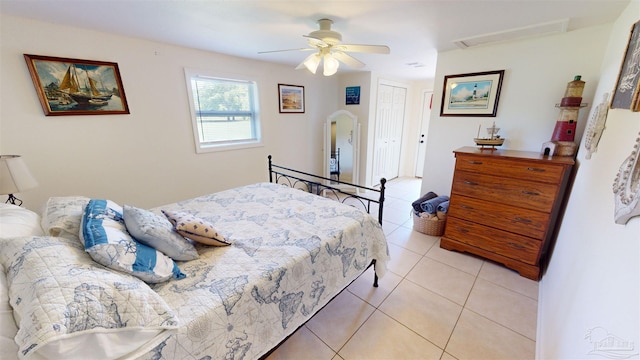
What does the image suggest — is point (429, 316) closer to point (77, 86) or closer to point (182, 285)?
point (182, 285)

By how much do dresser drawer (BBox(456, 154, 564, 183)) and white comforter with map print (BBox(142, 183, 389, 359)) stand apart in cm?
118

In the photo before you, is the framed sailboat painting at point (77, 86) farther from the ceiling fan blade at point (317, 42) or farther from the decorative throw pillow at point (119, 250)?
the ceiling fan blade at point (317, 42)

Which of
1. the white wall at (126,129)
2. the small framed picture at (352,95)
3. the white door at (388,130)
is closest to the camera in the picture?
the white wall at (126,129)

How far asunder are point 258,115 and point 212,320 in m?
2.89

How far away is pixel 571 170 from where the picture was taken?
199cm

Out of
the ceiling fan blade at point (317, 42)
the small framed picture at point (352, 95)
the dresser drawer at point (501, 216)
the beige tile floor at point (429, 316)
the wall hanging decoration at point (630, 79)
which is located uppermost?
the ceiling fan blade at point (317, 42)

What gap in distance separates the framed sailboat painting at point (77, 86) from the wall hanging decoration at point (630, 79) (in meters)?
3.51

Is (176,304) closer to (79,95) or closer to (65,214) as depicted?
(65,214)

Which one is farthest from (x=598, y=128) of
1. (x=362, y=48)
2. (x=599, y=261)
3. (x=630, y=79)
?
(x=362, y=48)

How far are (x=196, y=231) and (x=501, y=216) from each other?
253cm

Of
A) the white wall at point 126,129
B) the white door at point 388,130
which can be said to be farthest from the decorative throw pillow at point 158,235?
the white door at point 388,130

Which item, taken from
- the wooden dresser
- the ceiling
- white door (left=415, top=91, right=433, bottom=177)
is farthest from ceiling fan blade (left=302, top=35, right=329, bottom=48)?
white door (left=415, top=91, right=433, bottom=177)

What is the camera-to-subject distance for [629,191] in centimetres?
76

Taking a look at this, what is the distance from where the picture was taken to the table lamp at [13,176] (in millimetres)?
1518
